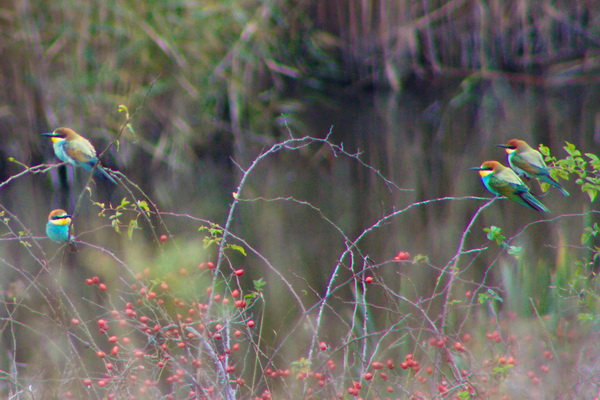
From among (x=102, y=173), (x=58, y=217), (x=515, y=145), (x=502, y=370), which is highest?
(x=515, y=145)

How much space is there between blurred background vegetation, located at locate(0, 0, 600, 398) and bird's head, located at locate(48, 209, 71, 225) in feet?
2.88

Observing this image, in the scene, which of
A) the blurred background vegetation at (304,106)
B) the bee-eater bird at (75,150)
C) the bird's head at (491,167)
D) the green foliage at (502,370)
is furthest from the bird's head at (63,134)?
the green foliage at (502,370)

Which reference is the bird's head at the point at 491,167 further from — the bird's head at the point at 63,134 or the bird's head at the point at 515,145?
the bird's head at the point at 63,134

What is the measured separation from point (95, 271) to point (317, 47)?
5.45 meters

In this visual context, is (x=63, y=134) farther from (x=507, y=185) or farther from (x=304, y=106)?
(x=304, y=106)

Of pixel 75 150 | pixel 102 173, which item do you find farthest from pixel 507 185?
pixel 102 173

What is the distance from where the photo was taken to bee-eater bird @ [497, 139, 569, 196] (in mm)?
2832

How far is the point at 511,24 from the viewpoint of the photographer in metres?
9.52

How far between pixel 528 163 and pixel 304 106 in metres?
7.34

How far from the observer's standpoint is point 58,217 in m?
3.24

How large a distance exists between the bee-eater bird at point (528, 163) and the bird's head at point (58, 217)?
62.2 inches

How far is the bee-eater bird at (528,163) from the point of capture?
2832 millimetres

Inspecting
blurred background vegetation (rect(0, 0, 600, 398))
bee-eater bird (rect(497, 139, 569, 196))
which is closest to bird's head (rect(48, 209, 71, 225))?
blurred background vegetation (rect(0, 0, 600, 398))

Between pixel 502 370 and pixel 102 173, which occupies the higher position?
pixel 502 370
